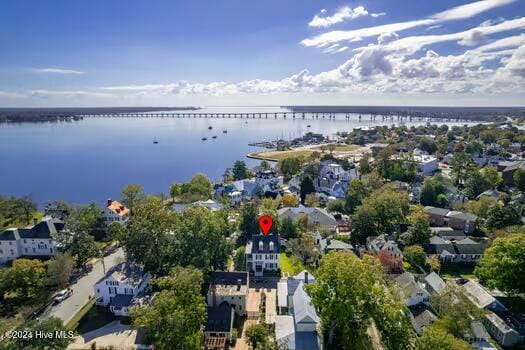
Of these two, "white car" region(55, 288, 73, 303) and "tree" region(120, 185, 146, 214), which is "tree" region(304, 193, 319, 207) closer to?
"tree" region(120, 185, 146, 214)

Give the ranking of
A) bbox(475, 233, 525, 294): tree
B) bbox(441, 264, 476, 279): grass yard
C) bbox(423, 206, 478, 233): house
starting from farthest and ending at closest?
bbox(423, 206, 478, 233): house → bbox(441, 264, 476, 279): grass yard → bbox(475, 233, 525, 294): tree

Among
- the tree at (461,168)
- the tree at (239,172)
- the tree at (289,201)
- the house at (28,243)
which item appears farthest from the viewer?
the tree at (239,172)

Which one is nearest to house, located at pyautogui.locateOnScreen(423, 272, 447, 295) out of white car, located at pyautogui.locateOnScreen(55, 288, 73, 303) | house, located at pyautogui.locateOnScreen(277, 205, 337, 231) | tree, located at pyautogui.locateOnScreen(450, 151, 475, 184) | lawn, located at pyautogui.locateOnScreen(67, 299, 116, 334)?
house, located at pyautogui.locateOnScreen(277, 205, 337, 231)

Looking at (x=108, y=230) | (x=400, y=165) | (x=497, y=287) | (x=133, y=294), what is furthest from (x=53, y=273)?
(x=400, y=165)

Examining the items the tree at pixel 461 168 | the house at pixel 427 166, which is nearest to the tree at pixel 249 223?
Answer: the tree at pixel 461 168

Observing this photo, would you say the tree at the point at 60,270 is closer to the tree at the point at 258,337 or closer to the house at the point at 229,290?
the house at the point at 229,290
